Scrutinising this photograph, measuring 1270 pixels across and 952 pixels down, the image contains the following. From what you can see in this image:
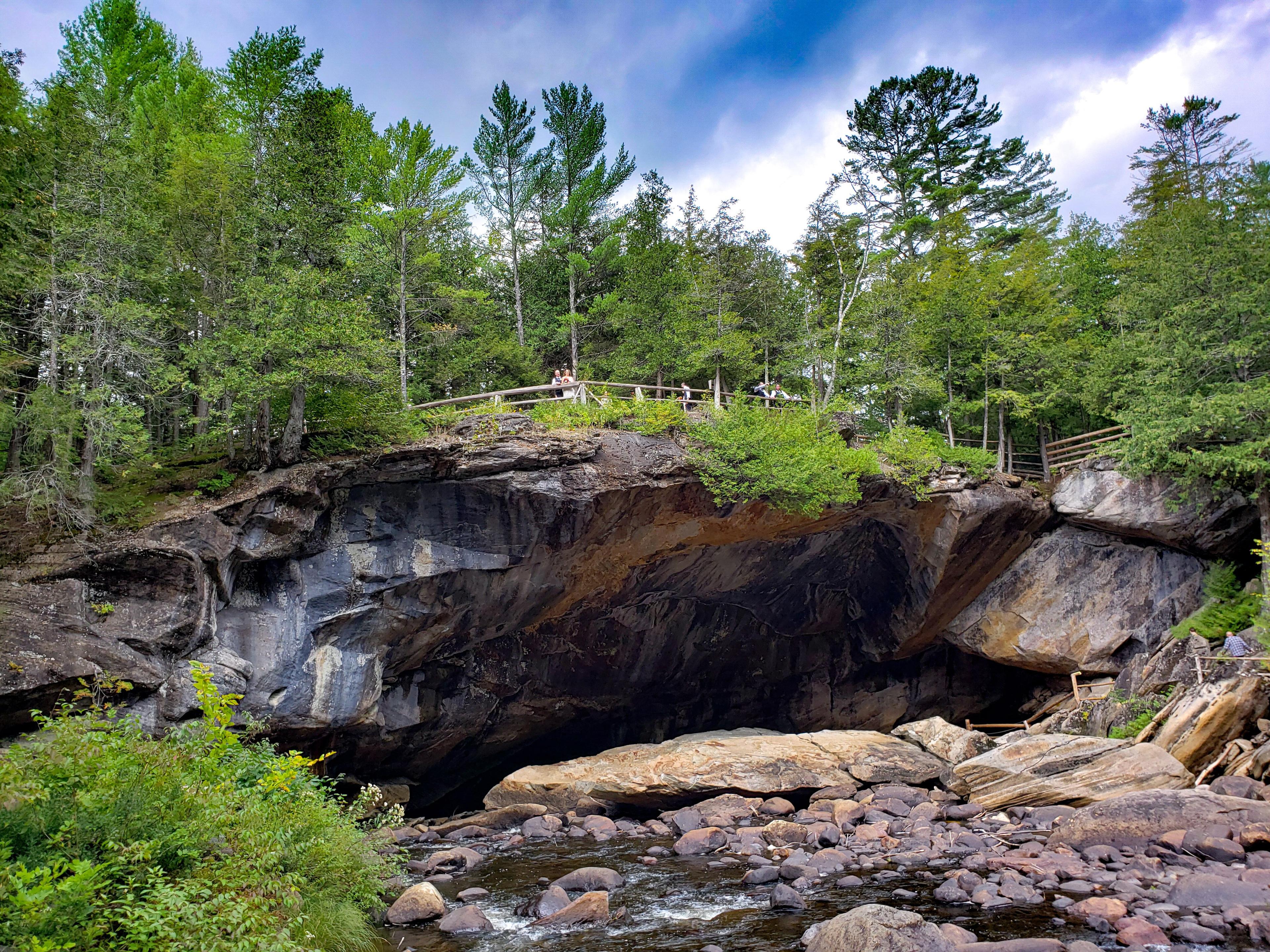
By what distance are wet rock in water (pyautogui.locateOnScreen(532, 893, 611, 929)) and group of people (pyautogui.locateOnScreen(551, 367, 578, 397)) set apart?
12.1 m

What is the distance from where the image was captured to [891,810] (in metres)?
15.2

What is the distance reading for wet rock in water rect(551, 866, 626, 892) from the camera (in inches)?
464

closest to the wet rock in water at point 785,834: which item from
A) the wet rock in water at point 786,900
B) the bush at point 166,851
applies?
the wet rock in water at point 786,900

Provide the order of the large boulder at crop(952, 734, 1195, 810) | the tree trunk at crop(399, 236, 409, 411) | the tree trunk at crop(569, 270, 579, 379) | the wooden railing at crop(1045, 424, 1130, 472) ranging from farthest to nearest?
the tree trunk at crop(569, 270, 579, 379), the wooden railing at crop(1045, 424, 1130, 472), the tree trunk at crop(399, 236, 409, 411), the large boulder at crop(952, 734, 1195, 810)

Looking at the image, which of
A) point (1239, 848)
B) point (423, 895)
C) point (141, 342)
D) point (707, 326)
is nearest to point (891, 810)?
point (1239, 848)

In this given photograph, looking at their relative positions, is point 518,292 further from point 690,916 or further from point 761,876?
point 690,916

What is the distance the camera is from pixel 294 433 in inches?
613

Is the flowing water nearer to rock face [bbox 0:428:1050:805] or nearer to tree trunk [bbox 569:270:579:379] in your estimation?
rock face [bbox 0:428:1050:805]

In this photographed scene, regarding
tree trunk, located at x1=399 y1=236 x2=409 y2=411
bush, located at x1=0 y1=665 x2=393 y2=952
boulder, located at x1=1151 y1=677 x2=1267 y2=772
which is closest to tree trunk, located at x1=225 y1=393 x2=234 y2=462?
tree trunk, located at x1=399 y1=236 x2=409 y2=411

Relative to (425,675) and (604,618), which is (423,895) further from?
(604,618)

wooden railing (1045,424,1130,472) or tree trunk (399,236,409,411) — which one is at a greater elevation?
tree trunk (399,236,409,411)

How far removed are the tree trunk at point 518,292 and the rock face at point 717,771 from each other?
1617 centimetres

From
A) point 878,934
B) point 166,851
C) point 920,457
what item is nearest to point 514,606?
point 166,851

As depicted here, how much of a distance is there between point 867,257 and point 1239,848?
23627 millimetres
